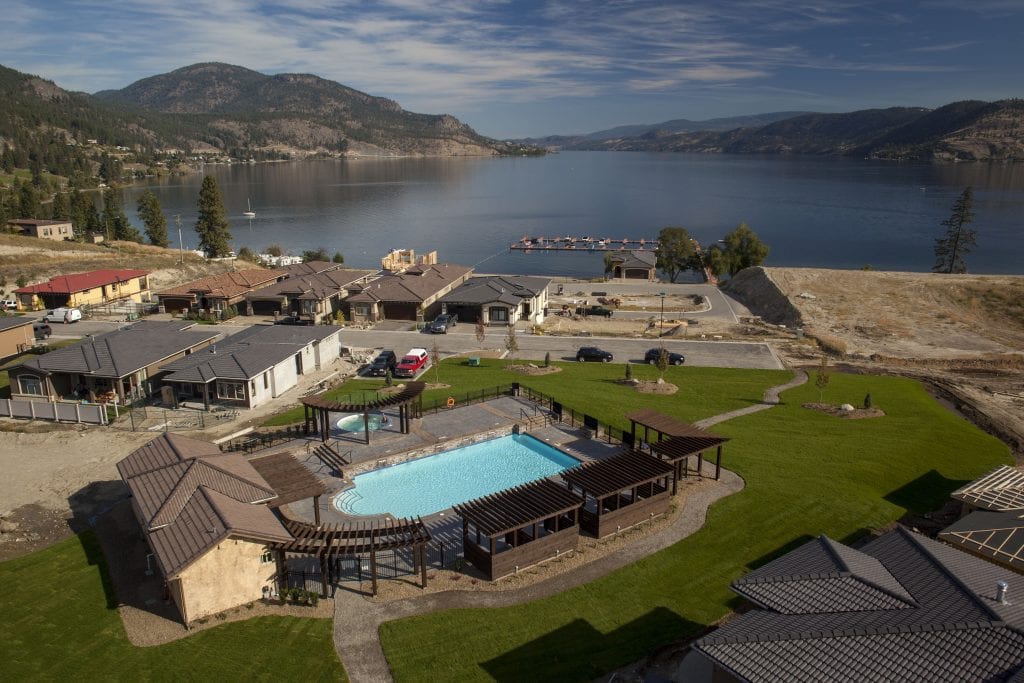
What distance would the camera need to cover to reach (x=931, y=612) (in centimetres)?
1482

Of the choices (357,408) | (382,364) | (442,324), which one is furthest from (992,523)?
(442,324)

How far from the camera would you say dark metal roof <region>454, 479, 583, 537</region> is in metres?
22.1

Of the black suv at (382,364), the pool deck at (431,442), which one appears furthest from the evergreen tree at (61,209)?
the pool deck at (431,442)

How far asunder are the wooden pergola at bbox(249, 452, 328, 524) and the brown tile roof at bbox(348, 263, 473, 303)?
3501cm

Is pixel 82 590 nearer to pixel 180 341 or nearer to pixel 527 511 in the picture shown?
pixel 527 511

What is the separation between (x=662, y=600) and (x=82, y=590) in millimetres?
18528

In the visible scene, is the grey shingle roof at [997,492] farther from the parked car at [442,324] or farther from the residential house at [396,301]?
the residential house at [396,301]

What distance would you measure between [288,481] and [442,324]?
107ft

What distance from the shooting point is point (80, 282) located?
61750 millimetres

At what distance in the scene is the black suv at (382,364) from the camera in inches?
1761

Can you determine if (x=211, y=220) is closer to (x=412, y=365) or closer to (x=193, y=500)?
(x=412, y=365)

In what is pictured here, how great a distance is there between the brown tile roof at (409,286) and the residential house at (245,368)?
16405 mm

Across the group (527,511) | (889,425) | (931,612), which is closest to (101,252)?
(527,511)

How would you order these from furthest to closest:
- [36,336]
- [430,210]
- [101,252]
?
[430,210] < [101,252] < [36,336]
